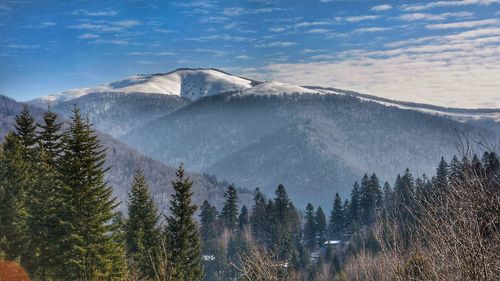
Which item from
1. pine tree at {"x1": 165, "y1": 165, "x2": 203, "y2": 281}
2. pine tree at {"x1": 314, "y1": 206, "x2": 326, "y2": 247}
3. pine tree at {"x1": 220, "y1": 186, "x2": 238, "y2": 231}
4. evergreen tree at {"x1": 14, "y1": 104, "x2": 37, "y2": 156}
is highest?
evergreen tree at {"x1": 14, "y1": 104, "x2": 37, "y2": 156}

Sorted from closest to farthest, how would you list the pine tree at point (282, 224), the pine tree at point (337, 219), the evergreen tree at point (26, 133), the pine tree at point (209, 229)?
the evergreen tree at point (26, 133), the pine tree at point (282, 224), the pine tree at point (209, 229), the pine tree at point (337, 219)

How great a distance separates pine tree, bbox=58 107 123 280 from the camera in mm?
27297

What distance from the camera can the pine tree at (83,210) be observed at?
89.6 feet

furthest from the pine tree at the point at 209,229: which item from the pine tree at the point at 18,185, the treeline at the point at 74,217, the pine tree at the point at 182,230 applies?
the pine tree at the point at 18,185

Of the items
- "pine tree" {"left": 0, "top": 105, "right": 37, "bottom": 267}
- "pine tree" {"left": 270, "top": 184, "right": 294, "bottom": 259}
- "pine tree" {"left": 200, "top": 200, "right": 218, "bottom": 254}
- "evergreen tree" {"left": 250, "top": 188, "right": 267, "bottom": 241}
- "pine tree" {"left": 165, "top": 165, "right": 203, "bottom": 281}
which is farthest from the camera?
"evergreen tree" {"left": 250, "top": 188, "right": 267, "bottom": 241}

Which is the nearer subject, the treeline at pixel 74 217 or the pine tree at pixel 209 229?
the treeline at pixel 74 217

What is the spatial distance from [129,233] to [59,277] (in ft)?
34.3

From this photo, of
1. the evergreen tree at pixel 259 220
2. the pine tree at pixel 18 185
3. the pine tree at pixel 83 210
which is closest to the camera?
the pine tree at pixel 83 210

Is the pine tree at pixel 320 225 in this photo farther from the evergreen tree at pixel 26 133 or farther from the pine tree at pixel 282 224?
the evergreen tree at pixel 26 133

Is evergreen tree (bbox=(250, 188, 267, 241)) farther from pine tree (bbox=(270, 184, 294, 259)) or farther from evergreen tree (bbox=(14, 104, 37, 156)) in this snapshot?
evergreen tree (bbox=(14, 104, 37, 156))

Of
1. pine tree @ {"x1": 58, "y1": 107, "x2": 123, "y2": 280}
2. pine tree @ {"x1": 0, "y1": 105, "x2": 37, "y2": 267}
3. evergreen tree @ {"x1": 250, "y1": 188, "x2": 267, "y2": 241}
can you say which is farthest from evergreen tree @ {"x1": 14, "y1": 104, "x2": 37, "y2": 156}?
evergreen tree @ {"x1": 250, "y1": 188, "x2": 267, "y2": 241}

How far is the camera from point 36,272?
3247cm

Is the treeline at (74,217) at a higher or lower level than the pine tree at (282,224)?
higher

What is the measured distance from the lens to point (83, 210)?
90.9ft
